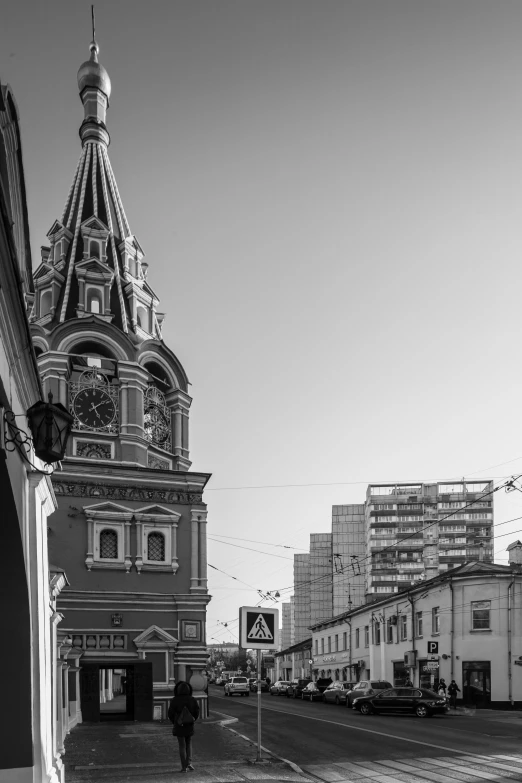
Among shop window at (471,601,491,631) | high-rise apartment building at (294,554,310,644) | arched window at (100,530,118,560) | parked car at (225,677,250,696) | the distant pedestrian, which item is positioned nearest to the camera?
arched window at (100,530,118,560)

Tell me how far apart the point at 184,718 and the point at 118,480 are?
2027cm

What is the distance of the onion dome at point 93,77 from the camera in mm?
44250

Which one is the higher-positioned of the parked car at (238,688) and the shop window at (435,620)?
the shop window at (435,620)

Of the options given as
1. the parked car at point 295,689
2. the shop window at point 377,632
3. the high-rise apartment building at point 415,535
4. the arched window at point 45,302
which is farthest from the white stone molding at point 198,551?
the high-rise apartment building at point 415,535

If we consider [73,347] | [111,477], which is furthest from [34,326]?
[111,477]

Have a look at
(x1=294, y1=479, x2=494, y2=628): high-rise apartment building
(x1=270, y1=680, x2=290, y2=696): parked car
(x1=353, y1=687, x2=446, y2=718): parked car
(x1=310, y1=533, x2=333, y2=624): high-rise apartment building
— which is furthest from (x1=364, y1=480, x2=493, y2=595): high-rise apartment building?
(x1=353, y1=687, x2=446, y2=718): parked car

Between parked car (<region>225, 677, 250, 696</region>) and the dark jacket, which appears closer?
the dark jacket

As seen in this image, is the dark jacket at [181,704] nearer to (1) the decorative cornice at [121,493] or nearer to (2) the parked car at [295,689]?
(1) the decorative cornice at [121,493]

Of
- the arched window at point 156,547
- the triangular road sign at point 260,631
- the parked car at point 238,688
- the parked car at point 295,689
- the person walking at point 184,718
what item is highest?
the triangular road sign at point 260,631

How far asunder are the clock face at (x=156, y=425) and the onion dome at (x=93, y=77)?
1694cm

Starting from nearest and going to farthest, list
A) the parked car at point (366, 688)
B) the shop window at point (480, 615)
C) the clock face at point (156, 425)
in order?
1. the clock face at point (156, 425)
2. the parked car at point (366, 688)
3. the shop window at point (480, 615)

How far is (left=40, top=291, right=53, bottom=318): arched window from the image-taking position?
1529 inches

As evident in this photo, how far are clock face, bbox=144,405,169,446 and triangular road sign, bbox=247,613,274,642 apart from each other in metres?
22.3

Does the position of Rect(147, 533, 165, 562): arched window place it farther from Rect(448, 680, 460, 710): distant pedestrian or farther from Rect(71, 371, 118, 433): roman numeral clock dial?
Rect(448, 680, 460, 710): distant pedestrian
